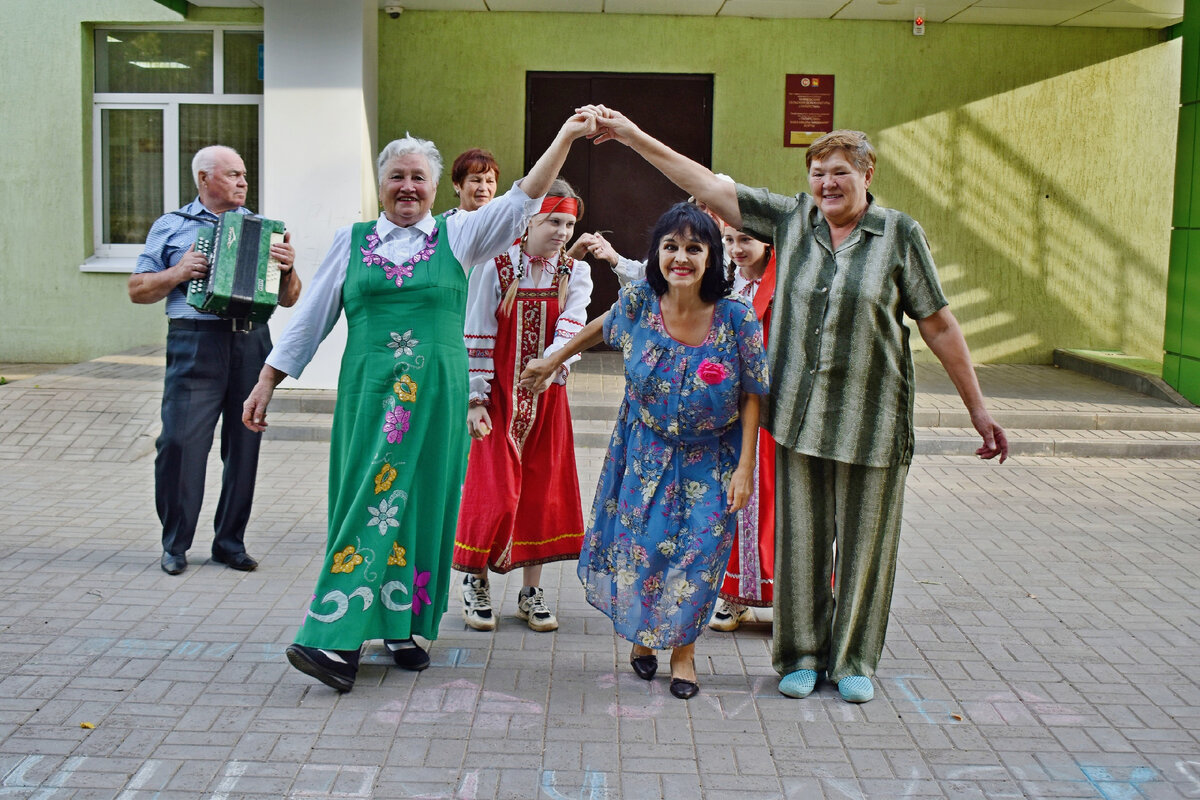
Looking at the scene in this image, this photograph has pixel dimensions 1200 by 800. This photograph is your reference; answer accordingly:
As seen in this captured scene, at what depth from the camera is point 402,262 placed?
4.19 m

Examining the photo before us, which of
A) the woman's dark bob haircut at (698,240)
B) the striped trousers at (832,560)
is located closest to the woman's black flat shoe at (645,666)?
the striped trousers at (832,560)

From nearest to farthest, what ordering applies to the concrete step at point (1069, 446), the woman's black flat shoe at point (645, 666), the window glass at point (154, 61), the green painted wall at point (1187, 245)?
the woman's black flat shoe at point (645, 666) → the concrete step at point (1069, 446) → the green painted wall at point (1187, 245) → the window glass at point (154, 61)

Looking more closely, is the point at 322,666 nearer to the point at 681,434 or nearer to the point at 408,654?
the point at 408,654

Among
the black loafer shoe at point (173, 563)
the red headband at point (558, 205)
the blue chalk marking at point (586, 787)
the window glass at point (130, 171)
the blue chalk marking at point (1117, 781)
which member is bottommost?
the blue chalk marking at point (586, 787)

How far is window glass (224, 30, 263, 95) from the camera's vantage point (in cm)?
1199

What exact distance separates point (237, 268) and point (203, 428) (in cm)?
87

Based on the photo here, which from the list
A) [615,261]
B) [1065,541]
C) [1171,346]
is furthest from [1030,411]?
[615,261]

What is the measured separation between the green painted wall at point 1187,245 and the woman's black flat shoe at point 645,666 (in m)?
7.60

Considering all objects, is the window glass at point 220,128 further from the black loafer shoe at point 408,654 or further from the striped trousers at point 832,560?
the striped trousers at point 832,560

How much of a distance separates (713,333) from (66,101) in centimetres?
1015

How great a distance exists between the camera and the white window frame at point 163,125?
39.5 ft

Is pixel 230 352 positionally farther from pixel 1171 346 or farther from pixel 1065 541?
pixel 1171 346

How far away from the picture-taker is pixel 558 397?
193 inches

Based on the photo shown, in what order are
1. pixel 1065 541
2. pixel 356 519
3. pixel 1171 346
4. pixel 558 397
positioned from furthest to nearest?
pixel 1171 346
pixel 1065 541
pixel 558 397
pixel 356 519
